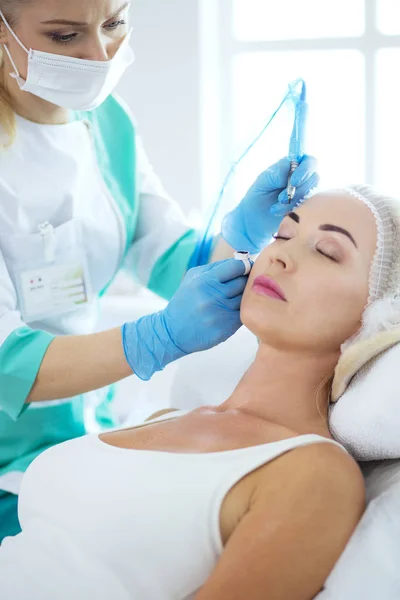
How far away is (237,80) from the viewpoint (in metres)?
3.09

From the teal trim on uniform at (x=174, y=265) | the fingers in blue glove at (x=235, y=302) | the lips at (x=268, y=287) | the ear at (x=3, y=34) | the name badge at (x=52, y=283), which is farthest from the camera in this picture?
the teal trim on uniform at (x=174, y=265)

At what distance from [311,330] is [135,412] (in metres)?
0.79

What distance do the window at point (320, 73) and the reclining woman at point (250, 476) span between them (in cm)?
149

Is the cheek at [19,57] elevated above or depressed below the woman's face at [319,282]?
above

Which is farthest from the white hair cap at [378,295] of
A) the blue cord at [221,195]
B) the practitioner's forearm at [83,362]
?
the practitioner's forearm at [83,362]

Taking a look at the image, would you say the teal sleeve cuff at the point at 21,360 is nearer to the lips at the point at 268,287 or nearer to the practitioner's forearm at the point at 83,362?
the practitioner's forearm at the point at 83,362

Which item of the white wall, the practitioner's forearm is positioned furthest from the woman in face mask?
the white wall

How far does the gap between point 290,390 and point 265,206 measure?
451mm

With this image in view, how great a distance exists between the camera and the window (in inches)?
114

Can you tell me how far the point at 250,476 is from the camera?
1155mm

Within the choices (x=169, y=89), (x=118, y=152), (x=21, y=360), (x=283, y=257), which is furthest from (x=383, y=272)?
(x=169, y=89)

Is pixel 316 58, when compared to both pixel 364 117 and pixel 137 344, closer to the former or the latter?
pixel 364 117

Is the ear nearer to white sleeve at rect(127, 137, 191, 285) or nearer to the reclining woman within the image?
white sleeve at rect(127, 137, 191, 285)

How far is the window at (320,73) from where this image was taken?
2889mm
